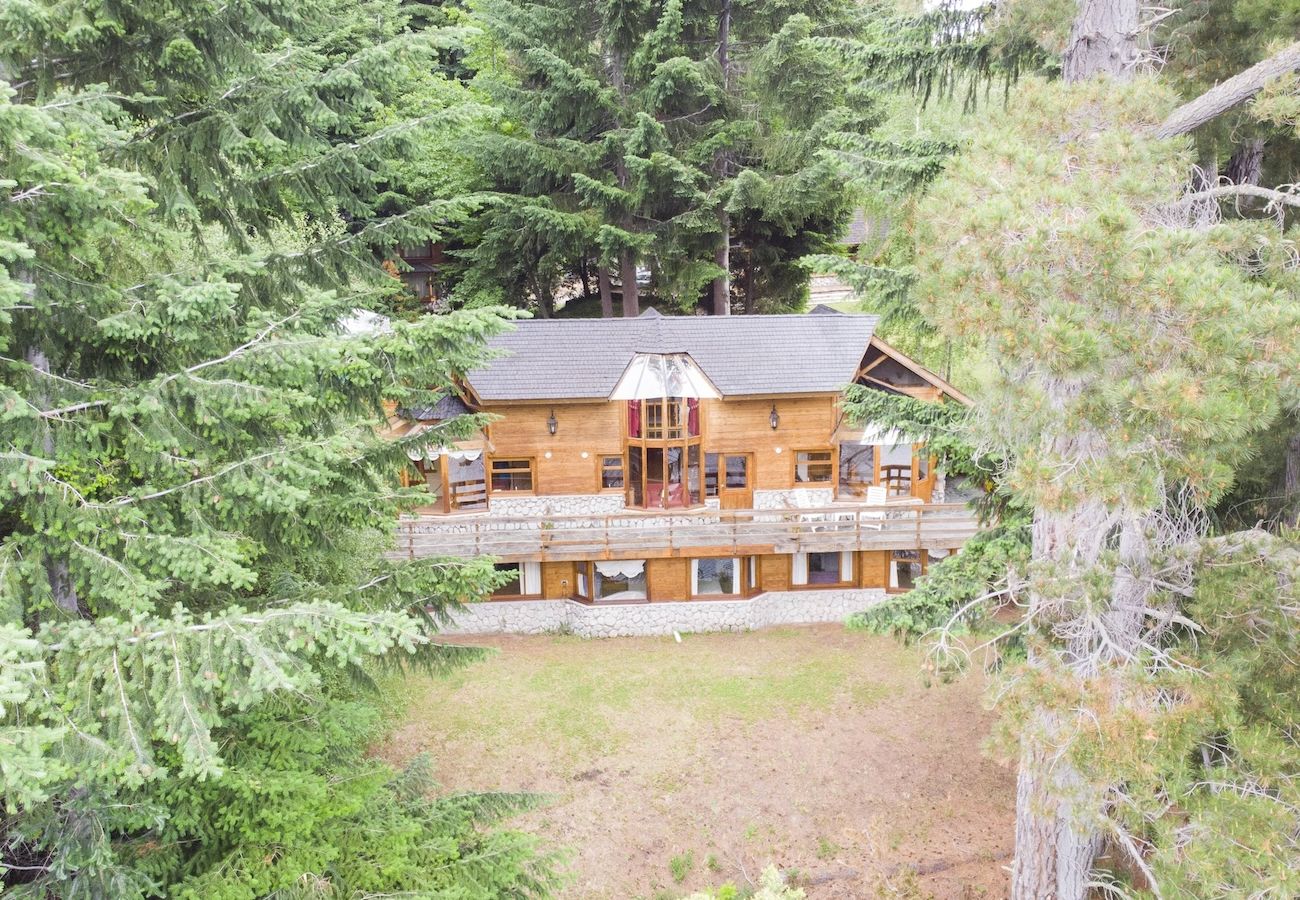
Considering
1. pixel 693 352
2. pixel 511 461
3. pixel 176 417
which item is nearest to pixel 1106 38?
pixel 176 417

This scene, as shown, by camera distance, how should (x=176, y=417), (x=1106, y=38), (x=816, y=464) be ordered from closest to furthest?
(x=176, y=417), (x=1106, y=38), (x=816, y=464)

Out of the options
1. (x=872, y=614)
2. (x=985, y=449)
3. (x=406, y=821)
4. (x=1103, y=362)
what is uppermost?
(x=1103, y=362)

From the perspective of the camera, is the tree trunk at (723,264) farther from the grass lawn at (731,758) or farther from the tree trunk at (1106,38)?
the tree trunk at (1106,38)

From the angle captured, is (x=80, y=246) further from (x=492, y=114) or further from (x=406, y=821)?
(x=406, y=821)

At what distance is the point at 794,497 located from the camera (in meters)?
17.0

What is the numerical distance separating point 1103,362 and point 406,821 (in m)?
6.12

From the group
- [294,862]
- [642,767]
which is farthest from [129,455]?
[642,767]

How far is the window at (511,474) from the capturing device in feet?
54.1

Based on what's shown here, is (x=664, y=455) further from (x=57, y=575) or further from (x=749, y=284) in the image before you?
(x=57, y=575)

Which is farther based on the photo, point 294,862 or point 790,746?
point 790,746

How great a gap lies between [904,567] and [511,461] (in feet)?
29.4

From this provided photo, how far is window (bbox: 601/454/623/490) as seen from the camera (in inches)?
659

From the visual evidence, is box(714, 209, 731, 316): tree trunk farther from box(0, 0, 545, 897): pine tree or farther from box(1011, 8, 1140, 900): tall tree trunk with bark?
box(0, 0, 545, 897): pine tree

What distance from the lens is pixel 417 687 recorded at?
13.9 metres
